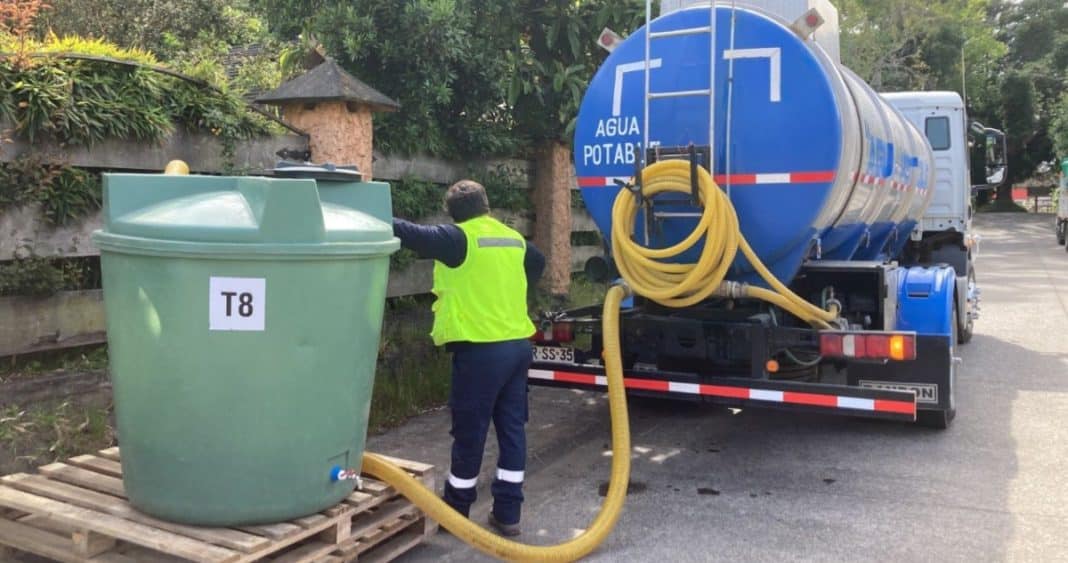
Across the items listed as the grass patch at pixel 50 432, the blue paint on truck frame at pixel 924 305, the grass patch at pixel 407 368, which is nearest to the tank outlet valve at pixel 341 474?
the grass patch at pixel 50 432

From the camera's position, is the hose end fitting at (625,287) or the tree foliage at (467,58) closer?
the hose end fitting at (625,287)

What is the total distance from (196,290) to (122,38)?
9.91 meters

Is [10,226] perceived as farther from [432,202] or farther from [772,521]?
[772,521]

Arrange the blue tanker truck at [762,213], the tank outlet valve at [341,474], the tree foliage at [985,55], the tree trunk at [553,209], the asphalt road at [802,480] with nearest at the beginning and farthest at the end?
the tank outlet valve at [341,474] < the asphalt road at [802,480] < the blue tanker truck at [762,213] < the tree trunk at [553,209] < the tree foliage at [985,55]

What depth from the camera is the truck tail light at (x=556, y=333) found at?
5977 millimetres

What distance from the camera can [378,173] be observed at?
23.0 feet

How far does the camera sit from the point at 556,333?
6004mm

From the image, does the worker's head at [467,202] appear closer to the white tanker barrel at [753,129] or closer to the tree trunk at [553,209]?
the white tanker barrel at [753,129]

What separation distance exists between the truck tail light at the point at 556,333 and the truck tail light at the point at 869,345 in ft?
5.35

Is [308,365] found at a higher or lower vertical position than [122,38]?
lower

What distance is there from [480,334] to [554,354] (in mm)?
1755

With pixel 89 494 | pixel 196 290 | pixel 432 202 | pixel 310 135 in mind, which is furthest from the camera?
pixel 432 202

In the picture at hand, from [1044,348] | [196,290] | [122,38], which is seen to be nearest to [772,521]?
[196,290]

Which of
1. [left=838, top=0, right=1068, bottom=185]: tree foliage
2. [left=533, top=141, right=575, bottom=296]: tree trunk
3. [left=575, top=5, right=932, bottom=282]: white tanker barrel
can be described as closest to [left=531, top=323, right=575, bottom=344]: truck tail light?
[left=575, top=5, right=932, bottom=282]: white tanker barrel
